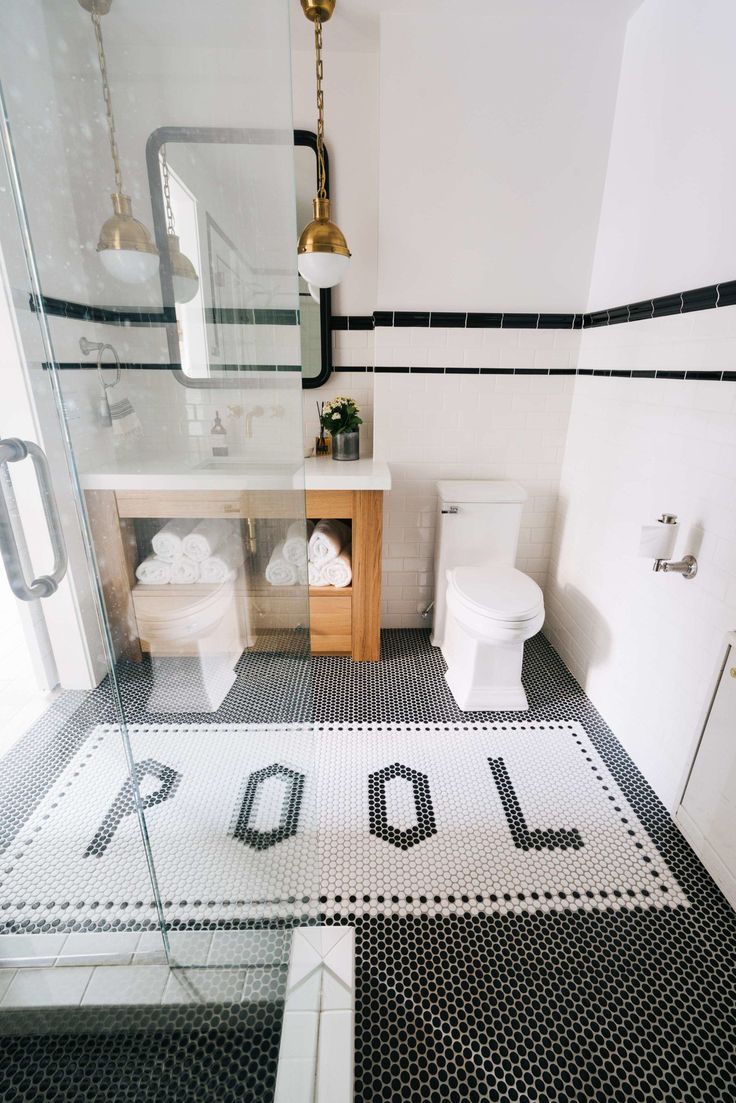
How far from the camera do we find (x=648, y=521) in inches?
69.7

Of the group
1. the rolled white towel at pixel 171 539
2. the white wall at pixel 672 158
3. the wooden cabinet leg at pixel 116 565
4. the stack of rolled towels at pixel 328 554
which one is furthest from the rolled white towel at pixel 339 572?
the white wall at pixel 672 158

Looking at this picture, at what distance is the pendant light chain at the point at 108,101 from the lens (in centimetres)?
98

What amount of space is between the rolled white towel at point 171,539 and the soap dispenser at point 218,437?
0.77 ft

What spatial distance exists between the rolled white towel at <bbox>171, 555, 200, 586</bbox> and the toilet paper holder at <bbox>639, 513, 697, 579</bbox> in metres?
1.32

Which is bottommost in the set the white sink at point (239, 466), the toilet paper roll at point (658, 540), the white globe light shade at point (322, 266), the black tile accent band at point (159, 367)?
the toilet paper roll at point (658, 540)

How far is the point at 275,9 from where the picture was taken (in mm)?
1412

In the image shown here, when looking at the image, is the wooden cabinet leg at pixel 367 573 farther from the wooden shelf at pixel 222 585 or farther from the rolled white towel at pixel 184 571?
the rolled white towel at pixel 184 571

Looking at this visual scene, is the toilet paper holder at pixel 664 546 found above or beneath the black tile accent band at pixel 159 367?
beneath

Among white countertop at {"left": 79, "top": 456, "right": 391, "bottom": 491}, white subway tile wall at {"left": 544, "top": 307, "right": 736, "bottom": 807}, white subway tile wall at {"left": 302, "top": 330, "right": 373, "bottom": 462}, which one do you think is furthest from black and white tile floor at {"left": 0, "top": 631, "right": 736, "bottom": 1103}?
white subway tile wall at {"left": 302, "top": 330, "right": 373, "bottom": 462}

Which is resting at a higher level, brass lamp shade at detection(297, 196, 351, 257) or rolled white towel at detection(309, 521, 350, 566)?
brass lamp shade at detection(297, 196, 351, 257)

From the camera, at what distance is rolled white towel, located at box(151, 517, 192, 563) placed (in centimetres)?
138

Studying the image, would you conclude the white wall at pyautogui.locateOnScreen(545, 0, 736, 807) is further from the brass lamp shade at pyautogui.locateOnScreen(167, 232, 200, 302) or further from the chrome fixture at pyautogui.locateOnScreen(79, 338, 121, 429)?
the chrome fixture at pyautogui.locateOnScreen(79, 338, 121, 429)

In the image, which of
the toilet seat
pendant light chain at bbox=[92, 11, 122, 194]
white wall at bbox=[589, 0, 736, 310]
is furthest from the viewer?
the toilet seat

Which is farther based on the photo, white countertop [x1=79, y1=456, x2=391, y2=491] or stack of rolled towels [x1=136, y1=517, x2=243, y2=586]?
stack of rolled towels [x1=136, y1=517, x2=243, y2=586]
